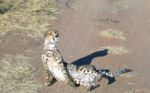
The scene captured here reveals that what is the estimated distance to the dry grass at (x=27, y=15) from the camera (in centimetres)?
1365

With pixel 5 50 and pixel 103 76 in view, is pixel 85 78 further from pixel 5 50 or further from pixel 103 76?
pixel 5 50

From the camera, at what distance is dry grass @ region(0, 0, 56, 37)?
1365 centimetres

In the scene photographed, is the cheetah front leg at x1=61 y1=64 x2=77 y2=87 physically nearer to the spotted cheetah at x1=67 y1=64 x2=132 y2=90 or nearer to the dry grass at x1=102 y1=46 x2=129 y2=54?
the spotted cheetah at x1=67 y1=64 x2=132 y2=90

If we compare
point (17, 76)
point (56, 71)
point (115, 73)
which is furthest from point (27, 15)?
point (56, 71)

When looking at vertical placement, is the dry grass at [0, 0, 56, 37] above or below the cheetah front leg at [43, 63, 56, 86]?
below

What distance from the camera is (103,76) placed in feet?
34.8

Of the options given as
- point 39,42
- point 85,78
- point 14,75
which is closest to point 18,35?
point 39,42

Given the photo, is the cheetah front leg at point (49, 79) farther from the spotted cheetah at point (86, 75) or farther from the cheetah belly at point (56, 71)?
the spotted cheetah at point (86, 75)

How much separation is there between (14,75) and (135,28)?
195 inches

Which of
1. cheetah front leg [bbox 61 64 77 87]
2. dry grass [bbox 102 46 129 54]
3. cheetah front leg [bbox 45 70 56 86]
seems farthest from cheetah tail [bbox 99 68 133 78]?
dry grass [bbox 102 46 129 54]

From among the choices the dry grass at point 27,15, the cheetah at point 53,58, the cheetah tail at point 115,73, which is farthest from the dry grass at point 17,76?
the dry grass at point 27,15

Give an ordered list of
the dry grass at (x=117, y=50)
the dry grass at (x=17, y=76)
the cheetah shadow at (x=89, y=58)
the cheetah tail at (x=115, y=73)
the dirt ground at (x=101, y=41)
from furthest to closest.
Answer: the dry grass at (x=117, y=50) < the cheetah shadow at (x=89, y=58) < the dirt ground at (x=101, y=41) < the cheetah tail at (x=115, y=73) < the dry grass at (x=17, y=76)

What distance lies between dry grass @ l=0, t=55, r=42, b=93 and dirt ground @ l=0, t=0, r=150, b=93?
18cm

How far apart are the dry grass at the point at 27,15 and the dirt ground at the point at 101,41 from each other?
10.9 inches
